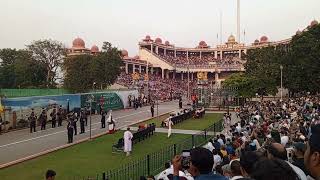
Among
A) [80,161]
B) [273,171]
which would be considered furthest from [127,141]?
[273,171]

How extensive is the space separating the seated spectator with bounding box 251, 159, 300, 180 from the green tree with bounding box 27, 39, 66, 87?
58512mm

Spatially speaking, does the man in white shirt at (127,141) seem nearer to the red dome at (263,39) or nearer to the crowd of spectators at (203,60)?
the crowd of spectators at (203,60)

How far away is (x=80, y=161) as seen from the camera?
18.0m

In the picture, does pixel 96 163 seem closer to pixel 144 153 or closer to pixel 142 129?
pixel 144 153

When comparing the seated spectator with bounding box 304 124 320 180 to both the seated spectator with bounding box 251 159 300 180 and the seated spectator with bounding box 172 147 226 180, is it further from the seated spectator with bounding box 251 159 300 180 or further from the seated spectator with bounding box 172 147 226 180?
the seated spectator with bounding box 172 147 226 180

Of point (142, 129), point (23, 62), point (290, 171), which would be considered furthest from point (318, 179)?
point (23, 62)

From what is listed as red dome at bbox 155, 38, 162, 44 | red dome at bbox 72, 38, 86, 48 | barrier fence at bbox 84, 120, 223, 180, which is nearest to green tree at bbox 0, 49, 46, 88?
red dome at bbox 72, 38, 86, 48

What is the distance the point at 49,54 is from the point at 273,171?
5984cm

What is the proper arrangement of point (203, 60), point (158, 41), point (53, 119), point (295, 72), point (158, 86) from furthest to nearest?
point (158, 41), point (203, 60), point (158, 86), point (295, 72), point (53, 119)

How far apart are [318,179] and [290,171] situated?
0.45 metres

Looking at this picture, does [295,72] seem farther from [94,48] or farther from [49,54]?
[94,48]

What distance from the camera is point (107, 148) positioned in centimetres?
2120

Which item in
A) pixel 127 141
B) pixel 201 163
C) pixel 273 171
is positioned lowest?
pixel 127 141

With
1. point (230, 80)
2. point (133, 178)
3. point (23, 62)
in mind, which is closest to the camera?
point (133, 178)
